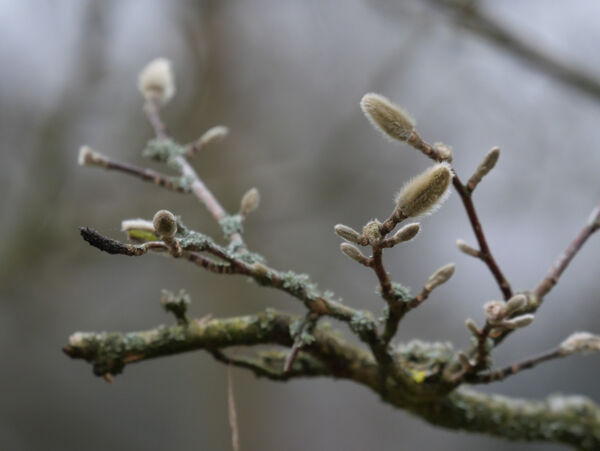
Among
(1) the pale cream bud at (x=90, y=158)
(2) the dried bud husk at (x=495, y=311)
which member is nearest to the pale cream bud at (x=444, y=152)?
(2) the dried bud husk at (x=495, y=311)

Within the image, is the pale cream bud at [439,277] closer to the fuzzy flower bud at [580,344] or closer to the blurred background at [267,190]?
the fuzzy flower bud at [580,344]

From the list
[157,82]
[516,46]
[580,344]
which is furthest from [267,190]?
[580,344]

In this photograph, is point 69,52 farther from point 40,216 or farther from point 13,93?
point 40,216

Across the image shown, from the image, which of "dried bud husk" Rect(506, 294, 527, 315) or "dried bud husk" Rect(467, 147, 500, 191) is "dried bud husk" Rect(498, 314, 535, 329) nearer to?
"dried bud husk" Rect(506, 294, 527, 315)

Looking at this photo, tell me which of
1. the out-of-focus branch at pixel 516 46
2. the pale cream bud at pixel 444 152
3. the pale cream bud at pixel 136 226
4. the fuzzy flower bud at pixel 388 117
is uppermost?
the out-of-focus branch at pixel 516 46

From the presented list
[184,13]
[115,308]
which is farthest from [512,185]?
[115,308]

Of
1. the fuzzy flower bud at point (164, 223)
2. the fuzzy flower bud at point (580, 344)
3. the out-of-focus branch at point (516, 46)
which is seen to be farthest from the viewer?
the out-of-focus branch at point (516, 46)

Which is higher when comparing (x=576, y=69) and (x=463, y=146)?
(x=463, y=146)
